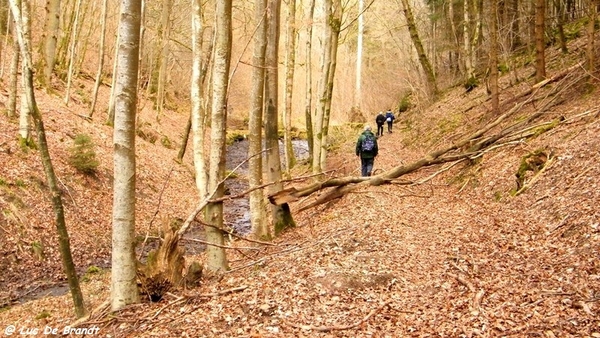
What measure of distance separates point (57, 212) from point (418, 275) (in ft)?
14.9

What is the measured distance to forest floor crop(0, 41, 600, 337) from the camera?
195 inches

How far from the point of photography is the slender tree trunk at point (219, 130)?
22.5ft

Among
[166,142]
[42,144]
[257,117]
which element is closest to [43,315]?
[42,144]

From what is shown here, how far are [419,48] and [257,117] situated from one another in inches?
611

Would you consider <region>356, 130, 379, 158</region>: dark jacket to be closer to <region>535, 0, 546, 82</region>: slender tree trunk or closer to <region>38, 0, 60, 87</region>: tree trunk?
<region>535, 0, 546, 82</region>: slender tree trunk

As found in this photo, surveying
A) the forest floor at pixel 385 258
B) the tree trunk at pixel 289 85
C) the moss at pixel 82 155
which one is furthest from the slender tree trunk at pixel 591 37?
the moss at pixel 82 155

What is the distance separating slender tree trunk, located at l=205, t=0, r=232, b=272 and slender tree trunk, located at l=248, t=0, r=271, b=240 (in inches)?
55.9

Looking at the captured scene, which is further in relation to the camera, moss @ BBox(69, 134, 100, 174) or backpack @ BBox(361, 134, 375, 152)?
moss @ BBox(69, 134, 100, 174)

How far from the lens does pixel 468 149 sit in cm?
1257

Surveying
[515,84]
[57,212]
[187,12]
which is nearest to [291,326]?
[57,212]

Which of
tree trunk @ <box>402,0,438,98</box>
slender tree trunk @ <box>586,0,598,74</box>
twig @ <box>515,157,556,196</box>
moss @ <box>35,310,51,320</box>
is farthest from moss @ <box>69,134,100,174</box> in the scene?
tree trunk @ <box>402,0,438,98</box>

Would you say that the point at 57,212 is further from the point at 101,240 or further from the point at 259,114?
the point at 101,240

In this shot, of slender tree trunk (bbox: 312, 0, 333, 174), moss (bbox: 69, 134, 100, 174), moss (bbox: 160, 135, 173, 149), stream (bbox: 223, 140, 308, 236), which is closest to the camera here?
moss (bbox: 69, 134, 100, 174)

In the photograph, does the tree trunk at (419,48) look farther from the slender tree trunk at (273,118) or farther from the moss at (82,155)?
the moss at (82,155)
